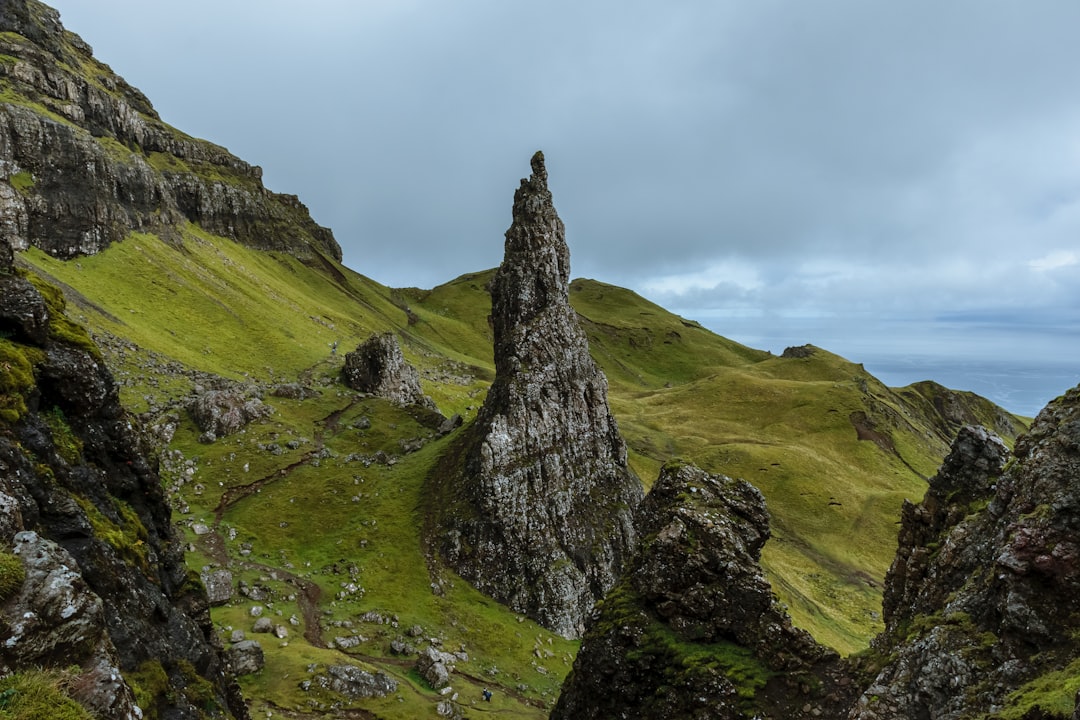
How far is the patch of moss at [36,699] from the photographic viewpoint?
35.0 feet

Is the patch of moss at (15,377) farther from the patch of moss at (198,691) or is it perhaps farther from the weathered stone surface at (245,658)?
the weathered stone surface at (245,658)

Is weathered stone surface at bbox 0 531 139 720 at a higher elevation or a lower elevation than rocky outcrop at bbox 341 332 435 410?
lower

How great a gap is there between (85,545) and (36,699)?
813 cm

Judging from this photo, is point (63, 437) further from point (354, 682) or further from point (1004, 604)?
point (1004, 604)

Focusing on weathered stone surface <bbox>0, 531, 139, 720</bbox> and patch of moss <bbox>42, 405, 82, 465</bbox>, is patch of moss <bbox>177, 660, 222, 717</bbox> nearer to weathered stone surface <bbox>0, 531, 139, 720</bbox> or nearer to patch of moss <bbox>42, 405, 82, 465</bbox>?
weathered stone surface <bbox>0, 531, 139, 720</bbox>

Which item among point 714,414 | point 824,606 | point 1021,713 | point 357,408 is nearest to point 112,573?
point 1021,713

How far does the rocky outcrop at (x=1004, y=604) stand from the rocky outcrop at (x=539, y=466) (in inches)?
1844

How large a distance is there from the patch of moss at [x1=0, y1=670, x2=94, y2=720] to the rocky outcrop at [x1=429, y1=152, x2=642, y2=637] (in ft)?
174

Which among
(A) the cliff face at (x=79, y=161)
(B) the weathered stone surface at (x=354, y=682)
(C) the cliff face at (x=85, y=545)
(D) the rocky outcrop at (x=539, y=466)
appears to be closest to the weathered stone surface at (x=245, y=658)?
(B) the weathered stone surface at (x=354, y=682)

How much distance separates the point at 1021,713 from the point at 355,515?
213 ft

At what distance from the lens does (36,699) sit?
36.8ft

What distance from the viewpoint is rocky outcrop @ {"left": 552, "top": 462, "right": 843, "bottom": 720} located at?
21.9m

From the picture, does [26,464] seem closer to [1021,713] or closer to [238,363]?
[1021,713]

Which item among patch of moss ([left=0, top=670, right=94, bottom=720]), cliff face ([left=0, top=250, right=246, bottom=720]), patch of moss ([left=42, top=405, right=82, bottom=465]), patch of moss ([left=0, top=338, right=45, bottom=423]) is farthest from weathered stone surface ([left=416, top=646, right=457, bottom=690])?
patch of moss ([left=0, top=670, right=94, bottom=720])
